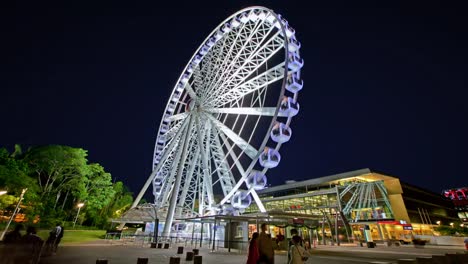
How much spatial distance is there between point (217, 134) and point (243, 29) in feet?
34.1

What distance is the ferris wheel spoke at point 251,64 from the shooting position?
22531mm

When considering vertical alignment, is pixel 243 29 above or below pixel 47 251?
above

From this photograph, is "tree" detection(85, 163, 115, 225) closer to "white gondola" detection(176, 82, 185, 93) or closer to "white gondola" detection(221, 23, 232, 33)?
"white gondola" detection(176, 82, 185, 93)

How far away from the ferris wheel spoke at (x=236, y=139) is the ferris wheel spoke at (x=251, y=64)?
2.74 meters

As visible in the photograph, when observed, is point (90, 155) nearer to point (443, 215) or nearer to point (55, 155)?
point (55, 155)

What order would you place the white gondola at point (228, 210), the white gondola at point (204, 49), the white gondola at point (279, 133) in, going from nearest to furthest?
the white gondola at point (279, 133)
the white gondola at point (228, 210)
the white gondola at point (204, 49)

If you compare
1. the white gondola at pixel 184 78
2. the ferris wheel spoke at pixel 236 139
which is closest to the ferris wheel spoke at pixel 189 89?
the white gondola at pixel 184 78

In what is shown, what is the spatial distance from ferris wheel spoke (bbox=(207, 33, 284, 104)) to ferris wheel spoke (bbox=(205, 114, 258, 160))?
274 cm

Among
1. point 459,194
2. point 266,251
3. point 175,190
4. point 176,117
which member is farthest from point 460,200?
point 266,251

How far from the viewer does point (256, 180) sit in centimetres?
1867

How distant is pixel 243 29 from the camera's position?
25.1m

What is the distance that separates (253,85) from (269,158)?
7653mm

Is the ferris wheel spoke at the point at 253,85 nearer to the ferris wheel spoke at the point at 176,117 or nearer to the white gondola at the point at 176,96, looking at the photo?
the ferris wheel spoke at the point at 176,117

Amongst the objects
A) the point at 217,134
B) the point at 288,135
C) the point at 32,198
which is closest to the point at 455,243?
the point at 288,135
